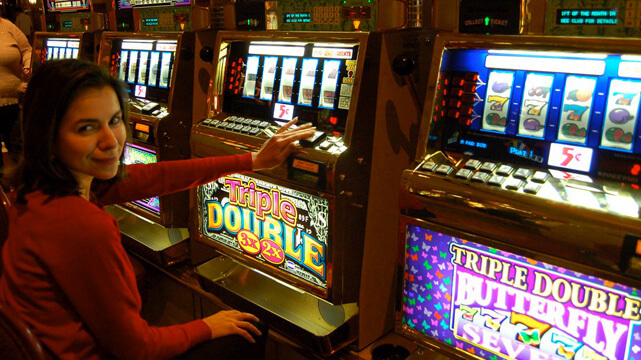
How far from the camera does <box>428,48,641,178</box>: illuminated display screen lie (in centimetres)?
181

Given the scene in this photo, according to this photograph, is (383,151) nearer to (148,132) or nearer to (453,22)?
(453,22)

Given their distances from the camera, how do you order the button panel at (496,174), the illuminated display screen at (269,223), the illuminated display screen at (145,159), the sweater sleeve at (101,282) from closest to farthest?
the sweater sleeve at (101,282) < the button panel at (496,174) < the illuminated display screen at (269,223) < the illuminated display screen at (145,159)

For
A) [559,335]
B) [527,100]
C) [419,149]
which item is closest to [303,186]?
[419,149]

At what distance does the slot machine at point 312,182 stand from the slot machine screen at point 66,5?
2.43 meters

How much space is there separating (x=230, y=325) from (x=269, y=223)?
854mm

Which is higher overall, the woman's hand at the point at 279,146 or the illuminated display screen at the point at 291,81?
the illuminated display screen at the point at 291,81

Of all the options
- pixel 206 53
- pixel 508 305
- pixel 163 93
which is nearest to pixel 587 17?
pixel 508 305

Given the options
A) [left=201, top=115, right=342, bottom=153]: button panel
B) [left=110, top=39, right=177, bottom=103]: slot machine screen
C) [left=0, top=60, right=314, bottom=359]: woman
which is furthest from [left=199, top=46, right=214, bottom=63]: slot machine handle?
[left=0, top=60, right=314, bottom=359]: woman

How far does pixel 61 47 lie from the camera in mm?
5285

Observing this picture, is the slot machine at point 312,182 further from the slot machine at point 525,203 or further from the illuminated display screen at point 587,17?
the illuminated display screen at point 587,17

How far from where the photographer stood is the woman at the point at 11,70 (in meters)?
5.62

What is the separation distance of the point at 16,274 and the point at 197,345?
670 mm

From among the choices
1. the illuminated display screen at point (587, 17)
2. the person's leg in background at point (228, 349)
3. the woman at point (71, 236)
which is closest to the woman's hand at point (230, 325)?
the person's leg in background at point (228, 349)

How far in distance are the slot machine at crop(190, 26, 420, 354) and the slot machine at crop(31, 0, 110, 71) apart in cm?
212
